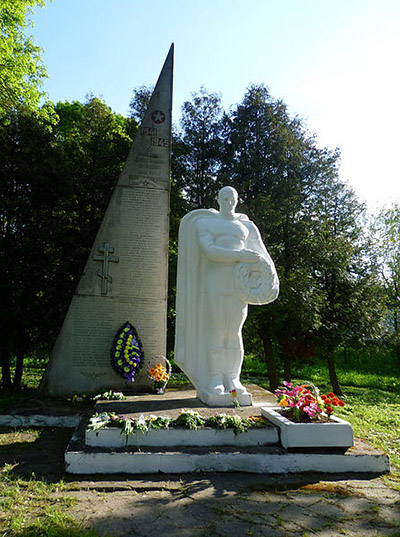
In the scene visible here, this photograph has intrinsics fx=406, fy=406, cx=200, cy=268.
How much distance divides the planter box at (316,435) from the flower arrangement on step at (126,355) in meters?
3.62

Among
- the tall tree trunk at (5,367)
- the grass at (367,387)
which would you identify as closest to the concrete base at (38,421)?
the grass at (367,387)

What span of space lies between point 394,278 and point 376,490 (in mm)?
18155

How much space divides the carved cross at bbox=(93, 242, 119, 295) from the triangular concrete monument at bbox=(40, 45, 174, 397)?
0.7 inches

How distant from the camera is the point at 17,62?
1083 centimetres

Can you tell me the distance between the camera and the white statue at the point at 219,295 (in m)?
5.24

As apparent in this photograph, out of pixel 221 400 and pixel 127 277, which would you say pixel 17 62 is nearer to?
pixel 127 277

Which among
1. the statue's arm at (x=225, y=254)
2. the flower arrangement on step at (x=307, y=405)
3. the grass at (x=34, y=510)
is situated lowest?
the grass at (x=34, y=510)

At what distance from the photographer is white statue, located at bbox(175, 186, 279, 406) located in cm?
524

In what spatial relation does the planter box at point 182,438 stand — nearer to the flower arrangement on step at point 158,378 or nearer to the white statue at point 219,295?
the white statue at point 219,295

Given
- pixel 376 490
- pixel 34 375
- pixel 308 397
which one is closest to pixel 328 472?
pixel 376 490

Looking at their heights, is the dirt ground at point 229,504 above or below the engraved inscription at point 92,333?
below

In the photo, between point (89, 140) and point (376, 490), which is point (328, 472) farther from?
point (89, 140)

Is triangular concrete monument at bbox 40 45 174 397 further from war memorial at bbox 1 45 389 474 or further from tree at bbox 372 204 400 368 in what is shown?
tree at bbox 372 204 400 368

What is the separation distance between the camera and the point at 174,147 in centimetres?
1590
